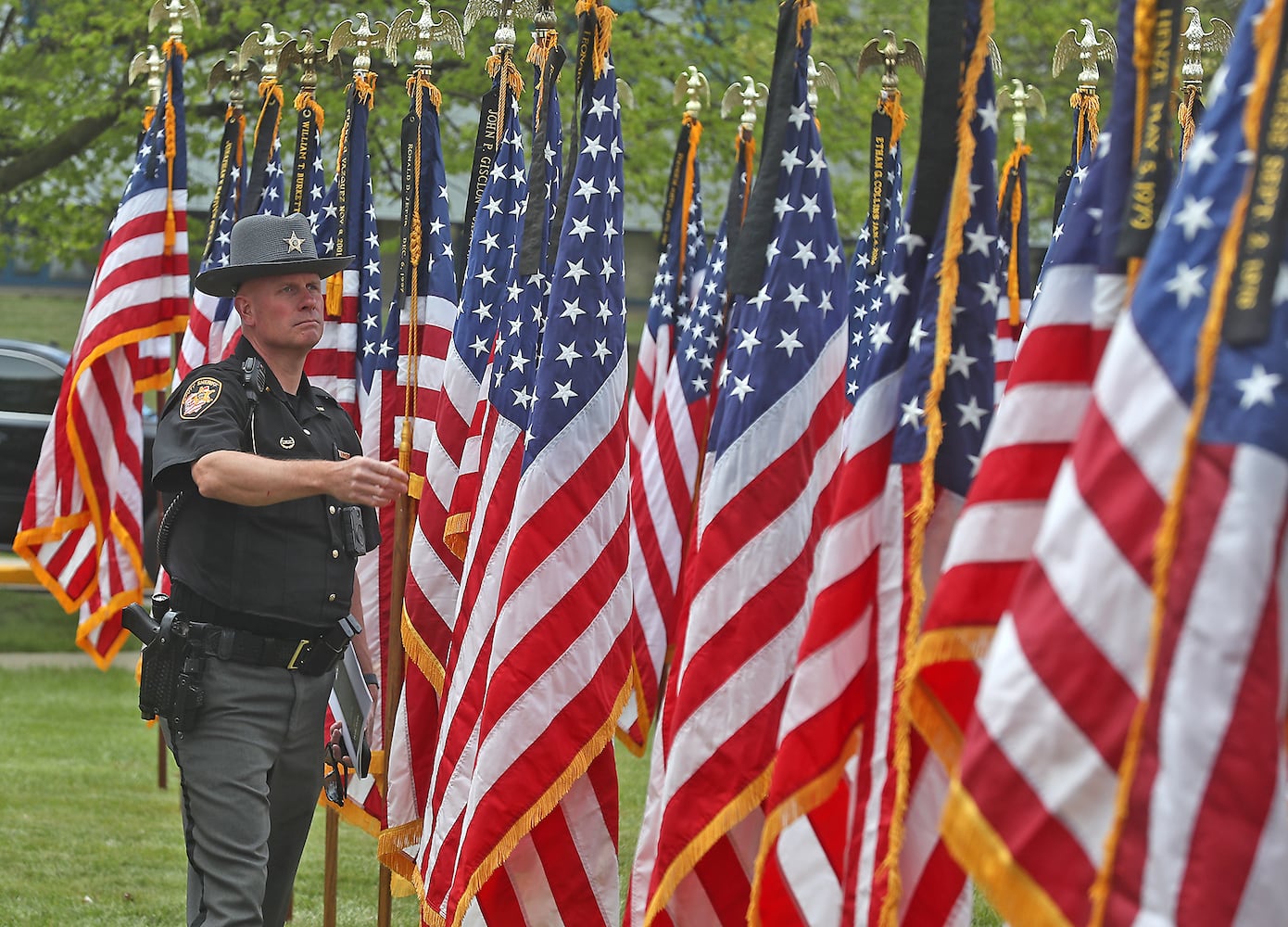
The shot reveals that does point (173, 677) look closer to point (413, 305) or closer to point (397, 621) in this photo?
point (397, 621)

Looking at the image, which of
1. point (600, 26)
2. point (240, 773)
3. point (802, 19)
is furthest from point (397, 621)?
point (802, 19)

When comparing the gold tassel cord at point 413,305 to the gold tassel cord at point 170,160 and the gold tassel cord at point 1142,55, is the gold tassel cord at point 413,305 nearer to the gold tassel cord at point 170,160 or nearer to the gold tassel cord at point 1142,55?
the gold tassel cord at point 170,160

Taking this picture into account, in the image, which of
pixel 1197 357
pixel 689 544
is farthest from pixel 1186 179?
pixel 689 544

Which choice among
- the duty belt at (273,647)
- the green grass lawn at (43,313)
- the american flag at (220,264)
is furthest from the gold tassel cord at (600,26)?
the green grass lawn at (43,313)

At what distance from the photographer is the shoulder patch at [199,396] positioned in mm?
4746

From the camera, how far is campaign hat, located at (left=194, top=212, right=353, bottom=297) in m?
5.12

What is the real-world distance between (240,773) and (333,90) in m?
11.3

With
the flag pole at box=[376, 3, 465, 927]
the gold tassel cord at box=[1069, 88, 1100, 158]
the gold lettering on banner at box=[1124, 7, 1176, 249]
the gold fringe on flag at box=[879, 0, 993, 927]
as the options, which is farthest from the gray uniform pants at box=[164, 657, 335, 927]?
the gold tassel cord at box=[1069, 88, 1100, 158]

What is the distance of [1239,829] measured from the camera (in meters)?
2.35

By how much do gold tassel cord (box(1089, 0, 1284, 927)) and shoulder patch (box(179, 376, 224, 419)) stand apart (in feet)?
10.3

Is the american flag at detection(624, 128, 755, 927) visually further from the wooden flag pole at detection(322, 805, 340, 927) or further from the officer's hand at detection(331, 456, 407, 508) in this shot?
the officer's hand at detection(331, 456, 407, 508)

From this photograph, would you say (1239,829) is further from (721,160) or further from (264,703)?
(721,160)

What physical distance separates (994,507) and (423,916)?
2.87 m

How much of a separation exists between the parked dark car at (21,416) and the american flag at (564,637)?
403 inches
